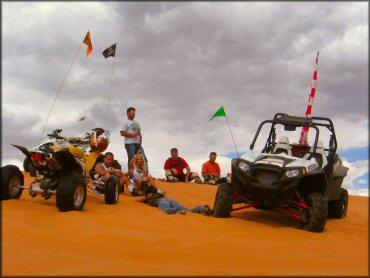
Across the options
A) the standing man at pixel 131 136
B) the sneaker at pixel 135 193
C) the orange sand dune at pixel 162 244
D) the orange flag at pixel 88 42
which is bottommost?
the orange sand dune at pixel 162 244

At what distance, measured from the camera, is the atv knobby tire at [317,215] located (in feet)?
23.0

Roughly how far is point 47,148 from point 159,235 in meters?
2.50

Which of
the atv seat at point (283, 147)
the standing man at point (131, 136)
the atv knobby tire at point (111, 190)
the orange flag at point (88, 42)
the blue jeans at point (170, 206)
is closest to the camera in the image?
the blue jeans at point (170, 206)

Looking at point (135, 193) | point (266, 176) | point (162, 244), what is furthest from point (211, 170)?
point (162, 244)

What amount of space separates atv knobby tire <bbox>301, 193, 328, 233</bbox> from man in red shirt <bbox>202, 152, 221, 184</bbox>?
6955mm

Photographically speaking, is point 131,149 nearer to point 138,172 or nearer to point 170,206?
point 138,172

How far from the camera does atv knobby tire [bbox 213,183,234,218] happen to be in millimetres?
7734

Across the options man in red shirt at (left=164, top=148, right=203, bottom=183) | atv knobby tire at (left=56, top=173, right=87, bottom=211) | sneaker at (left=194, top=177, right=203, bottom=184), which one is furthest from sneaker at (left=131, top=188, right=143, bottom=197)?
sneaker at (left=194, top=177, right=203, bottom=184)

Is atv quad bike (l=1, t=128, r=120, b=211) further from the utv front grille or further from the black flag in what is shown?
the black flag

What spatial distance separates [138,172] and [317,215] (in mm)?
4553

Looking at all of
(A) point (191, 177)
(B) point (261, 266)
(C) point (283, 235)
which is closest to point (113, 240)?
(B) point (261, 266)

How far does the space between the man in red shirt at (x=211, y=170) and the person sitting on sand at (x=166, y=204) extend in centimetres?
534

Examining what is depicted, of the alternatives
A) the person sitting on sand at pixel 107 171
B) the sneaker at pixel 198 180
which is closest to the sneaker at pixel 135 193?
the person sitting on sand at pixel 107 171

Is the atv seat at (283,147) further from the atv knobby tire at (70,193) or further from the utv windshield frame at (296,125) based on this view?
the atv knobby tire at (70,193)
